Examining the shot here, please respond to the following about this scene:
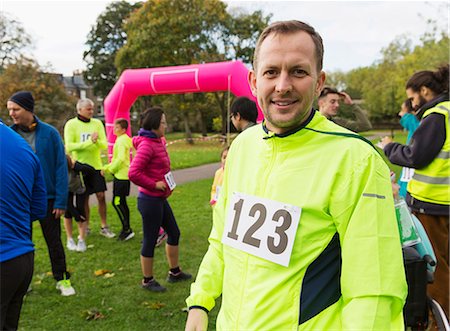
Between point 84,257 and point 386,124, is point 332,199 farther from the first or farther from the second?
point 386,124

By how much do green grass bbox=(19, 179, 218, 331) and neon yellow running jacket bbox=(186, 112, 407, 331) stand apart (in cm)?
246

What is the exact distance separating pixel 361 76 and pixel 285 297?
2808 inches

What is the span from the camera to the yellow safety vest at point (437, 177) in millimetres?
3051

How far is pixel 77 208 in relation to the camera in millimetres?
5906

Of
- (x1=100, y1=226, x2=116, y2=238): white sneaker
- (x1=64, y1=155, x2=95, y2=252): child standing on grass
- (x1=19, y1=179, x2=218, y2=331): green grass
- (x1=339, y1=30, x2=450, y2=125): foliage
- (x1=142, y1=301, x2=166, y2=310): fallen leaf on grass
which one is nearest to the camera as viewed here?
(x1=19, y1=179, x2=218, y2=331): green grass

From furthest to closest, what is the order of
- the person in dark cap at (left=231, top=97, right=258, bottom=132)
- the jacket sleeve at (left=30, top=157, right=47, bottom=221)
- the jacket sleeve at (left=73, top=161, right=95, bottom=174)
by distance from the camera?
the jacket sleeve at (left=73, top=161, right=95, bottom=174) → the person in dark cap at (left=231, top=97, right=258, bottom=132) → the jacket sleeve at (left=30, top=157, right=47, bottom=221)

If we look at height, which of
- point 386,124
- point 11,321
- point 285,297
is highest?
point 285,297

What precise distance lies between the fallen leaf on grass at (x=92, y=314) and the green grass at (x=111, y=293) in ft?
0.09

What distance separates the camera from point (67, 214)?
567 cm

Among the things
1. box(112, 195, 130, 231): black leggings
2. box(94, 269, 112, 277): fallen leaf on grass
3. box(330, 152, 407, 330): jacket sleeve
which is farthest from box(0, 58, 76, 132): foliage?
box(330, 152, 407, 330): jacket sleeve

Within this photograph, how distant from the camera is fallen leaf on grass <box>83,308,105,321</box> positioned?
3.78 metres

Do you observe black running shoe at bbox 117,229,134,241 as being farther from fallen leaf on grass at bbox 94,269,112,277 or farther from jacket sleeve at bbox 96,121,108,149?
jacket sleeve at bbox 96,121,108,149

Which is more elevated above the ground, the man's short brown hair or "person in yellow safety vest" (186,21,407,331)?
the man's short brown hair

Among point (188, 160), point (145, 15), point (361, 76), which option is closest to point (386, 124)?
point (361, 76)
